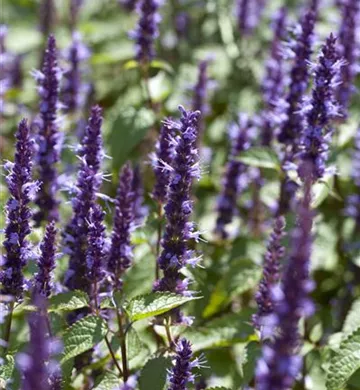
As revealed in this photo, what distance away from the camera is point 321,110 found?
431 centimetres

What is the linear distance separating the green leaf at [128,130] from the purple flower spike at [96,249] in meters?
2.09

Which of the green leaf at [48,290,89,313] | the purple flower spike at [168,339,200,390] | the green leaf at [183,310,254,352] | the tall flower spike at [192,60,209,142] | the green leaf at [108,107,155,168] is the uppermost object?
the tall flower spike at [192,60,209,142]

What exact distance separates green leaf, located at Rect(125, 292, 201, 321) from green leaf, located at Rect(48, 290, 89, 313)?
0.67 feet

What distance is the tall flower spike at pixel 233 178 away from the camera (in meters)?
5.65

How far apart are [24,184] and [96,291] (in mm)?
618

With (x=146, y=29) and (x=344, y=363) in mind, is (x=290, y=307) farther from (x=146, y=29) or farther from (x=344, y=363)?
(x=146, y=29)

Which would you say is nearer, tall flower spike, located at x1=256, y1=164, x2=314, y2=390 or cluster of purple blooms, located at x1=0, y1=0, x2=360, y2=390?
tall flower spike, located at x1=256, y1=164, x2=314, y2=390

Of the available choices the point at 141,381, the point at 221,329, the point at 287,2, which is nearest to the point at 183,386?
the point at 141,381

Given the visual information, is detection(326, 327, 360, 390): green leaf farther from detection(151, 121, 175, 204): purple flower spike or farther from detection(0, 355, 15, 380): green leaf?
detection(0, 355, 15, 380): green leaf

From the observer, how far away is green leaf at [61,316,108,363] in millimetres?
3520

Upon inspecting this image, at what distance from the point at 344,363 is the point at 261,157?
163 centimetres

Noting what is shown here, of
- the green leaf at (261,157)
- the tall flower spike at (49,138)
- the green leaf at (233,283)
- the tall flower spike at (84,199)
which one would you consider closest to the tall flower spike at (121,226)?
the tall flower spike at (84,199)

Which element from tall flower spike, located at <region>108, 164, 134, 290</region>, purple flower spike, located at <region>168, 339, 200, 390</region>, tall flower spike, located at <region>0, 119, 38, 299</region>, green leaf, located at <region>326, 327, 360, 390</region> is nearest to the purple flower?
tall flower spike, located at <region>108, 164, 134, 290</region>

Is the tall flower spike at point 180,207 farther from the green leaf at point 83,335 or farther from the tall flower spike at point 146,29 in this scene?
the tall flower spike at point 146,29
